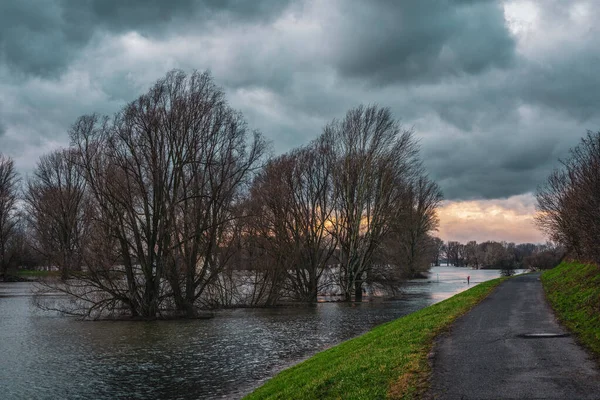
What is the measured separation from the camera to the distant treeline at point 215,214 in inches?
1236

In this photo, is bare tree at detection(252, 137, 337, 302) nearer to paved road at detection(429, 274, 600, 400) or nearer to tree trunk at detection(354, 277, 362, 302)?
tree trunk at detection(354, 277, 362, 302)

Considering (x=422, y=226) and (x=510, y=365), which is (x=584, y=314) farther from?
(x=422, y=226)

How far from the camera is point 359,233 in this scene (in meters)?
45.8

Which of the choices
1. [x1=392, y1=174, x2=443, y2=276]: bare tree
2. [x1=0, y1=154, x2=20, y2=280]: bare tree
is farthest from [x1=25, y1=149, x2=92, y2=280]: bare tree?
[x1=392, y1=174, x2=443, y2=276]: bare tree

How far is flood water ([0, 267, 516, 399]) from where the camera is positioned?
14070 millimetres

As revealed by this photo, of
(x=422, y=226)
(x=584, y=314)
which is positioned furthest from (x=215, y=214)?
(x=422, y=226)

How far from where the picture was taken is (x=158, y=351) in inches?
775

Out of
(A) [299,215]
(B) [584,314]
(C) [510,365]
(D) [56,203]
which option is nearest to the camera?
(C) [510,365]

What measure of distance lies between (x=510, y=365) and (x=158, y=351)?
1383 centimetres

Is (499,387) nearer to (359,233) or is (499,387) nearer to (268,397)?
(268,397)

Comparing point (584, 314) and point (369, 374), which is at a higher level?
point (584, 314)

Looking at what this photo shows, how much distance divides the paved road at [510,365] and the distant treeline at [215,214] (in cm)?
2128

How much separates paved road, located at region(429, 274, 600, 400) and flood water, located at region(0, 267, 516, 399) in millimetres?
5728

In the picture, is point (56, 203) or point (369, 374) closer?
point (369, 374)
